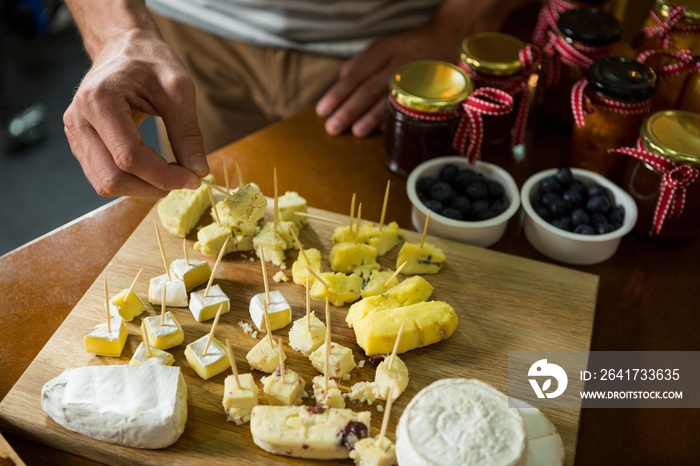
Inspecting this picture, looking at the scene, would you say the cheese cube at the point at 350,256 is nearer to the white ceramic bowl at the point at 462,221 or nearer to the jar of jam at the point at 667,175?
the white ceramic bowl at the point at 462,221

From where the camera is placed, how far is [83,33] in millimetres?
1787

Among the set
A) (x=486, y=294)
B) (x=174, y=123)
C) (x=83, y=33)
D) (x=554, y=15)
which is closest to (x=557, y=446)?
(x=486, y=294)

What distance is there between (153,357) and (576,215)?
3.50 ft

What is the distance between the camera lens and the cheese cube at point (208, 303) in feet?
5.03

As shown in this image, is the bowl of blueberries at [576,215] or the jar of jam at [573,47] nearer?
the bowl of blueberries at [576,215]

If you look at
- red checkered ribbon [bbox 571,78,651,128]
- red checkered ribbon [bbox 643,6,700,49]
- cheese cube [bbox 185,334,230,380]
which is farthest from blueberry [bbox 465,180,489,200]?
cheese cube [bbox 185,334,230,380]

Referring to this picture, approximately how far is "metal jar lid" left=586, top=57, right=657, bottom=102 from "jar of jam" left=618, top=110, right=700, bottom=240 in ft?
0.26

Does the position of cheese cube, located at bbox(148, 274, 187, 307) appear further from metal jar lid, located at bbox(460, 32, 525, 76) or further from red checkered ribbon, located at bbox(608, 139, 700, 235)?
red checkered ribbon, located at bbox(608, 139, 700, 235)

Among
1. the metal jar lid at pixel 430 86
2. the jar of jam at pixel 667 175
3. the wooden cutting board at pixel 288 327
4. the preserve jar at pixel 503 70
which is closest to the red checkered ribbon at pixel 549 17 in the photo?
the preserve jar at pixel 503 70

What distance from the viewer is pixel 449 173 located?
183cm

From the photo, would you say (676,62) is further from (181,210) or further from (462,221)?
(181,210)

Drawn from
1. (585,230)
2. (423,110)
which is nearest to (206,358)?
(423,110)

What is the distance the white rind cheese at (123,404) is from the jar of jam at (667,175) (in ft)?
3.98

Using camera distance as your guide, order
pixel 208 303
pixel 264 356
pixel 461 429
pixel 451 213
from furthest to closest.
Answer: pixel 451 213, pixel 208 303, pixel 264 356, pixel 461 429
